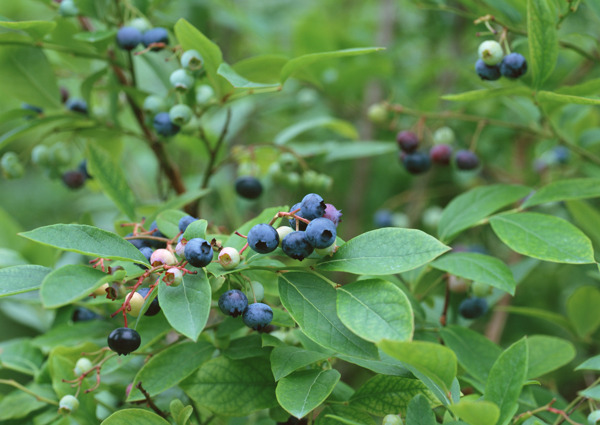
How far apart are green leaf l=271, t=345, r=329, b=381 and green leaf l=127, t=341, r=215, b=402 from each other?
0.44 ft

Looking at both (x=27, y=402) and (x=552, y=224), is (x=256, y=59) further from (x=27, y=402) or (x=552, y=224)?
(x=27, y=402)

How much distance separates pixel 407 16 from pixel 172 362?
7.78 feet

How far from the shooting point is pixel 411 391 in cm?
78

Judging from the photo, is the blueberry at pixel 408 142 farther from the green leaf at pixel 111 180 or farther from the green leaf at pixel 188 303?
the green leaf at pixel 188 303

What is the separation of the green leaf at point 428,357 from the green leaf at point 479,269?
23 cm

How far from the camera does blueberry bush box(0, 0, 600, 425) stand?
2.33 ft

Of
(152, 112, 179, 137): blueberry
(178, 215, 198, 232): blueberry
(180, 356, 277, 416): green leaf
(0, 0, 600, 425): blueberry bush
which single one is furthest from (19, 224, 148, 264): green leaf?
(152, 112, 179, 137): blueberry

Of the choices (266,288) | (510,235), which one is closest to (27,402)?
(266,288)

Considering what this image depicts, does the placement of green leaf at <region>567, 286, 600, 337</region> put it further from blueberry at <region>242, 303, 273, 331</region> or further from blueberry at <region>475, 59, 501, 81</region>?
blueberry at <region>242, 303, 273, 331</region>

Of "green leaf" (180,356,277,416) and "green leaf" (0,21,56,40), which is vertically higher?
"green leaf" (0,21,56,40)

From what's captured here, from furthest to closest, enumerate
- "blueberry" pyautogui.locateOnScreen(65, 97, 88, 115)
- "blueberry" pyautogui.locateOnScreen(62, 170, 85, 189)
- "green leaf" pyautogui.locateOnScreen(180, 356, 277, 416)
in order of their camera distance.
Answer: "blueberry" pyautogui.locateOnScreen(62, 170, 85, 189) < "blueberry" pyautogui.locateOnScreen(65, 97, 88, 115) < "green leaf" pyautogui.locateOnScreen(180, 356, 277, 416)

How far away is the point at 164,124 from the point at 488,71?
0.60m

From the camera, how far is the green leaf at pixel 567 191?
101cm

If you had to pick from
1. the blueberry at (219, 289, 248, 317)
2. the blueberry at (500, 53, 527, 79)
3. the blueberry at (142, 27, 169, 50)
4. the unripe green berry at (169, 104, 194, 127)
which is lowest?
the blueberry at (219, 289, 248, 317)
